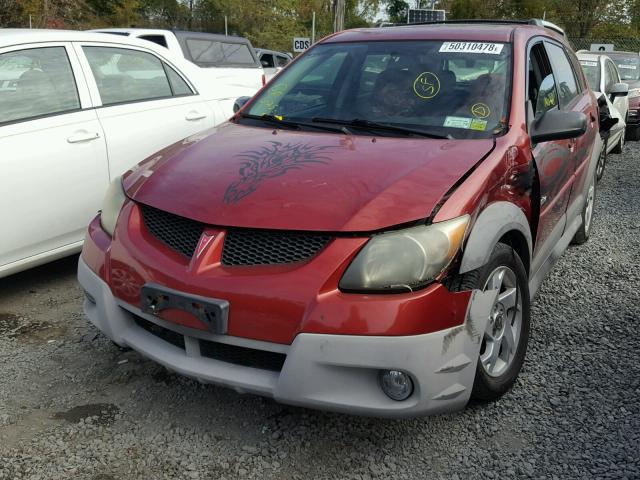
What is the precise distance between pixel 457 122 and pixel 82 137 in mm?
2381

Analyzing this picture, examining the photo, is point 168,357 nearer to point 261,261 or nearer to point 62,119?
point 261,261

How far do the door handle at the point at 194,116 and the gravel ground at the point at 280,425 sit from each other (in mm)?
1906

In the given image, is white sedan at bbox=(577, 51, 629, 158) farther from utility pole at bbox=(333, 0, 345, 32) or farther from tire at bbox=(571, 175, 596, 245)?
utility pole at bbox=(333, 0, 345, 32)

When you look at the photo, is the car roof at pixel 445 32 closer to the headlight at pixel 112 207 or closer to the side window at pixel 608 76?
the headlight at pixel 112 207

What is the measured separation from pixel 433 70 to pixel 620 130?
6.18m

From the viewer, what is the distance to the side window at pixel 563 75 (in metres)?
3.99

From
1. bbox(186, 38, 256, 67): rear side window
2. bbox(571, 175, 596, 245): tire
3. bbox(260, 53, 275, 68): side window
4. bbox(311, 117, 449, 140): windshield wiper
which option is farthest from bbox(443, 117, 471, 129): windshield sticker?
bbox(260, 53, 275, 68): side window

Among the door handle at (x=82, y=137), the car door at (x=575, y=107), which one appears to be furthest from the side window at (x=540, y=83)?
the door handle at (x=82, y=137)

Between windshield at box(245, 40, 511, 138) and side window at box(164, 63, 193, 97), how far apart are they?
4.46 ft

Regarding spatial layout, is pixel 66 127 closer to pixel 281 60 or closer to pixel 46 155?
pixel 46 155

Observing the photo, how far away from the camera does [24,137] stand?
3.77 meters

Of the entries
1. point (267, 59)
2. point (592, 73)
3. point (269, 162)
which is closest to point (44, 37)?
point (269, 162)

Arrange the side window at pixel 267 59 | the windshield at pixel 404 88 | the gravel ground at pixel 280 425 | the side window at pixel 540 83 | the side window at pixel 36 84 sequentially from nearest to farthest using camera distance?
1. the gravel ground at pixel 280 425
2. the windshield at pixel 404 88
3. the side window at pixel 540 83
4. the side window at pixel 36 84
5. the side window at pixel 267 59

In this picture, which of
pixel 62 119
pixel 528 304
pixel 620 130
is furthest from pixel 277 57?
pixel 528 304
